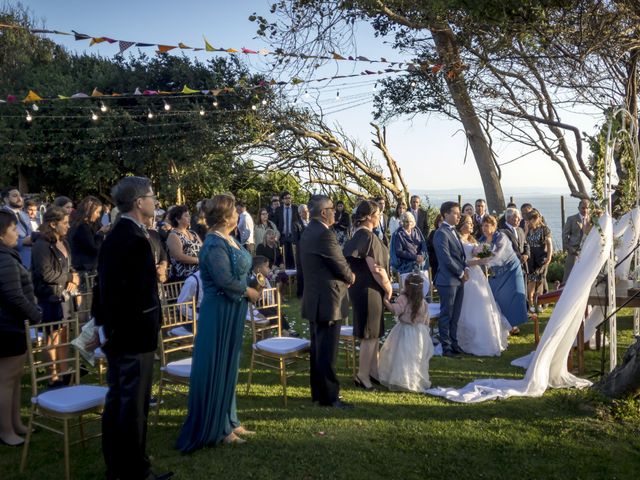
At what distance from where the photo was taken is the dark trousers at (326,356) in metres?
5.38

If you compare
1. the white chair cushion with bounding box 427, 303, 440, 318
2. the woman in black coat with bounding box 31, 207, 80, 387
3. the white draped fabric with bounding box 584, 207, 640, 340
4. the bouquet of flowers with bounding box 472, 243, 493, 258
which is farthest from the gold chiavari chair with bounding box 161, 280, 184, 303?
the white draped fabric with bounding box 584, 207, 640, 340

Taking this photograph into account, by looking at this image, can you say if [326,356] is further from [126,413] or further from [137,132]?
[137,132]

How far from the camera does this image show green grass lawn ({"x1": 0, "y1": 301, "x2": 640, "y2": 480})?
13.7ft

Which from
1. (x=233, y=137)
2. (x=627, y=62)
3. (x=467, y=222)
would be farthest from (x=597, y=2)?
(x=233, y=137)

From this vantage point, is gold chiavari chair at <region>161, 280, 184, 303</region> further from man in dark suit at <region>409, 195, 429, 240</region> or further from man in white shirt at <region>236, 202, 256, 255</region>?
man in dark suit at <region>409, 195, 429, 240</region>

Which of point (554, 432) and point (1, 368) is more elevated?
point (1, 368)

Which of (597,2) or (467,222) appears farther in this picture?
(597,2)

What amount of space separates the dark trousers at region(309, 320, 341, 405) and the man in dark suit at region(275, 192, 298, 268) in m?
7.83

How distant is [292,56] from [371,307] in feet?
22.8

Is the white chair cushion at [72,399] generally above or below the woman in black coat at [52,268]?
below

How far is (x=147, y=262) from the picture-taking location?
365 cm

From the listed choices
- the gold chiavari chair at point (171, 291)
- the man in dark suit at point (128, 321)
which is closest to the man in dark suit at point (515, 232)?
the gold chiavari chair at point (171, 291)

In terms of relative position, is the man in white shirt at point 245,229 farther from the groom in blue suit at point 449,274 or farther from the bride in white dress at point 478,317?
the groom in blue suit at point 449,274

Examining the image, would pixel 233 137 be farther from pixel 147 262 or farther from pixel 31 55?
pixel 31 55
